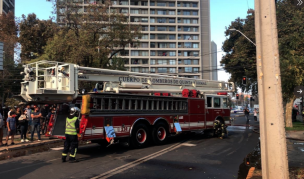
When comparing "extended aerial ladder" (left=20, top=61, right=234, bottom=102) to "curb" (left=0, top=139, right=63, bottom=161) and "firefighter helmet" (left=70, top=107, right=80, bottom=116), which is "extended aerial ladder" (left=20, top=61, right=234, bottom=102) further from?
"curb" (left=0, top=139, right=63, bottom=161)

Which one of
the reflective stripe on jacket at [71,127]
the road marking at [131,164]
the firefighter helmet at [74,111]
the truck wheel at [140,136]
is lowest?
the road marking at [131,164]

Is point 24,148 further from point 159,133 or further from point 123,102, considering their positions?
point 159,133

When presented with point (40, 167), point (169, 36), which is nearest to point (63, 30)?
point (40, 167)

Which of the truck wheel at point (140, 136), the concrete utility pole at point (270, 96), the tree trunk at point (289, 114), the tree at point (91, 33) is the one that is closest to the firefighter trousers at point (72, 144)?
the truck wheel at point (140, 136)

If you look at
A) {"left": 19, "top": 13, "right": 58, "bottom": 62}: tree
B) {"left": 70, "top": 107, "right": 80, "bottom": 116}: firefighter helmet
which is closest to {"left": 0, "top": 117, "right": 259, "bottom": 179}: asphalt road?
{"left": 70, "top": 107, "right": 80, "bottom": 116}: firefighter helmet

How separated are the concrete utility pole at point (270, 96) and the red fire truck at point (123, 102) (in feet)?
18.3

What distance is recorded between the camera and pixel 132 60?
66.9 metres

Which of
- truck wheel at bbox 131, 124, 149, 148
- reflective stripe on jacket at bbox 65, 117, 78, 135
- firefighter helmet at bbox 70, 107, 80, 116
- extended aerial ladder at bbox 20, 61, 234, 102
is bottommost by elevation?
truck wheel at bbox 131, 124, 149, 148

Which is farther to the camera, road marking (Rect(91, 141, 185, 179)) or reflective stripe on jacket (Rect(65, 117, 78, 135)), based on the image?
reflective stripe on jacket (Rect(65, 117, 78, 135))

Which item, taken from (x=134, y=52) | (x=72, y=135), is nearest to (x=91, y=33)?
(x=72, y=135)

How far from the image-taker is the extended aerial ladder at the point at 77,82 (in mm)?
8401

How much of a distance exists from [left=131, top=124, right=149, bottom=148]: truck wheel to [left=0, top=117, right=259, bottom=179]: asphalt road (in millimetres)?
333

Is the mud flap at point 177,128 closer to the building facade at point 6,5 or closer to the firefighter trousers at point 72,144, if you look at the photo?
the firefighter trousers at point 72,144

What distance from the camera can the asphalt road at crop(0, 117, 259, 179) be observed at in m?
6.36
